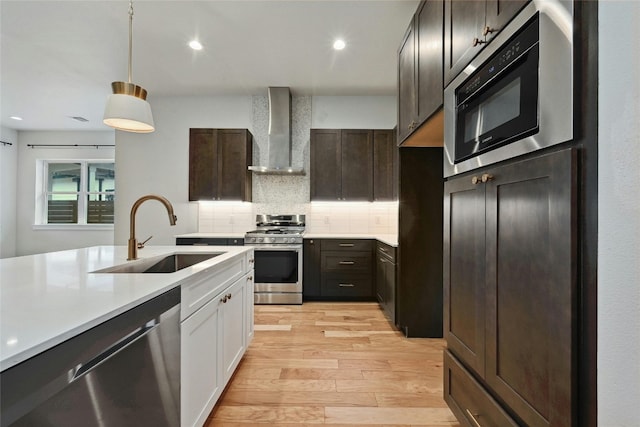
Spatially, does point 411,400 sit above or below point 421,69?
below

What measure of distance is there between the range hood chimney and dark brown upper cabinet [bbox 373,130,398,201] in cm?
109

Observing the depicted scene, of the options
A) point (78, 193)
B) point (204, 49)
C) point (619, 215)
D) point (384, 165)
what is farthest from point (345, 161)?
point (78, 193)

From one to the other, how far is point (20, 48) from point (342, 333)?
186 inches

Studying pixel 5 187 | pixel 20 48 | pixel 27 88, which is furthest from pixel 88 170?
pixel 20 48

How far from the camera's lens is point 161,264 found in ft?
6.36

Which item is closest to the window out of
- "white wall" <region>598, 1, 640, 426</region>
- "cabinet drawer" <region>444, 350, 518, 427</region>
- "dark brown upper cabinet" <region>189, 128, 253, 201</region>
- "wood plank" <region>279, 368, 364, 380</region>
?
"dark brown upper cabinet" <region>189, 128, 253, 201</region>

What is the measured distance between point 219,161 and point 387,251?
2642 millimetres

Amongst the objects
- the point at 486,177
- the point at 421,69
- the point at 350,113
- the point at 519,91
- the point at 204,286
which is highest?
the point at 350,113

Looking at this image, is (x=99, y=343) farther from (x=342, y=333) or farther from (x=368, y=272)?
(x=368, y=272)

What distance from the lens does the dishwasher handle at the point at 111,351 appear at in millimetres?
701

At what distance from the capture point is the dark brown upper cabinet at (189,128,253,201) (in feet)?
13.8

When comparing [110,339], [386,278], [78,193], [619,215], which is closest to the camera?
[619,215]

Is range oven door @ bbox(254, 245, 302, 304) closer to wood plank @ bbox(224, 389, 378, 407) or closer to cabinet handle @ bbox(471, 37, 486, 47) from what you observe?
wood plank @ bbox(224, 389, 378, 407)

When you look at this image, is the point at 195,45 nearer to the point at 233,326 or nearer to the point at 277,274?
the point at 277,274
